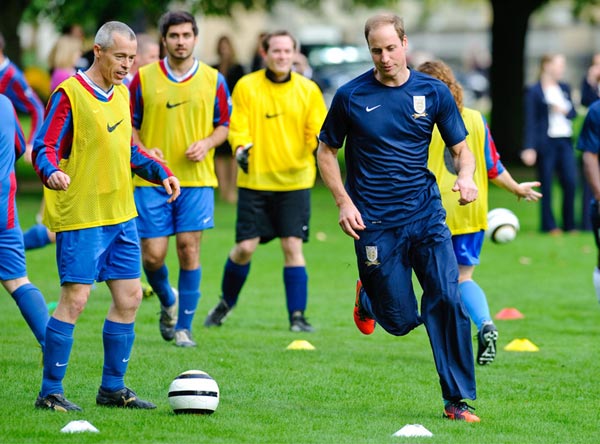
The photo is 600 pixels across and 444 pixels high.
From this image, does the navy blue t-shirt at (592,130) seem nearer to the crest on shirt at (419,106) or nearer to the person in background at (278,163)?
the person in background at (278,163)

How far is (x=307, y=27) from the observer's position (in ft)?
238

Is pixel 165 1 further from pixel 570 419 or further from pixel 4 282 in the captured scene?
pixel 570 419

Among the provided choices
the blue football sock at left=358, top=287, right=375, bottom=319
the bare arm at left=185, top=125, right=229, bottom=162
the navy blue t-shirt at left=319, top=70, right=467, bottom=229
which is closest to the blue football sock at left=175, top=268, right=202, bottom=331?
the bare arm at left=185, top=125, right=229, bottom=162

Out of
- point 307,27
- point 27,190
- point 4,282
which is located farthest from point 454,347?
point 307,27

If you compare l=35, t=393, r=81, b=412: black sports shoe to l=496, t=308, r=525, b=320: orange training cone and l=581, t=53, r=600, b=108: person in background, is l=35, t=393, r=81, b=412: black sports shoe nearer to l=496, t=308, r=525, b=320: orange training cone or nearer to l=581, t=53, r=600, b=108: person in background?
l=496, t=308, r=525, b=320: orange training cone

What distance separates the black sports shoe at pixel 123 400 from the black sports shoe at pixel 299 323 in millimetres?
3404

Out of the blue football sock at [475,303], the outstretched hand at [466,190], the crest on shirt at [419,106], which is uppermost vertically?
the crest on shirt at [419,106]

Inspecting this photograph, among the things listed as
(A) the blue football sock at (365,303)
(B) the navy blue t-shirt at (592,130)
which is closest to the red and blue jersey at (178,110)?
(A) the blue football sock at (365,303)

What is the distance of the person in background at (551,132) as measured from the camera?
59.9 ft

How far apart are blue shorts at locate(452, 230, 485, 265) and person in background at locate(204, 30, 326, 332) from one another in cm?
183

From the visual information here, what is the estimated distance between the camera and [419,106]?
714 cm

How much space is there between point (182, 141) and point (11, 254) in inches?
76.9

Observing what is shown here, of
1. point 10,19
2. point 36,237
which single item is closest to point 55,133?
point 36,237

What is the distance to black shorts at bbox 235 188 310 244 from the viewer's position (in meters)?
10.7
